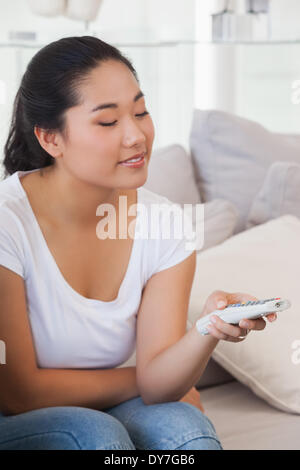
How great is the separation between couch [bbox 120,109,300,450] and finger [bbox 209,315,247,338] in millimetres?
301

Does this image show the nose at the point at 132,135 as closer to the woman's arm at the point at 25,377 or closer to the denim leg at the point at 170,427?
the woman's arm at the point at 25,377

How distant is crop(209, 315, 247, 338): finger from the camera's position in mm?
898

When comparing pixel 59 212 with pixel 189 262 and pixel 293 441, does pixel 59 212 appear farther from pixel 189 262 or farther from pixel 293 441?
pixel 293 441

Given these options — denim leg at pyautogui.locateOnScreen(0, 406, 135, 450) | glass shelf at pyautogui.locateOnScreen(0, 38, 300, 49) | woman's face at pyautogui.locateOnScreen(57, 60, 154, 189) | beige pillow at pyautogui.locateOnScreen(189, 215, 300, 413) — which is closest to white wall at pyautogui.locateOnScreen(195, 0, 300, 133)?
glass shelf at pyautogui.locateOnScreen(0, 38, 300, 49)

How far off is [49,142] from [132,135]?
0.46ft

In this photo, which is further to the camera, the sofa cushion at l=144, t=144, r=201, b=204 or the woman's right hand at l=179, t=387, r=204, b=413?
the sofa cushion at l=144, t=144, r=201, b=204

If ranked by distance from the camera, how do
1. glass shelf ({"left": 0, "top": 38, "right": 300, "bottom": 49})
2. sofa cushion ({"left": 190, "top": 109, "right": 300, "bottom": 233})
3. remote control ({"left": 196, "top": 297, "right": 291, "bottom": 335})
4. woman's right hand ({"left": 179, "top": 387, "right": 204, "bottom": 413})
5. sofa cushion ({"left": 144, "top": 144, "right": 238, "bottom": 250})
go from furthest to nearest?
glass shelf ({"left": 0, "top": 38, "right": 300, "bottom": 49})
sofa cushion ({"left": 190, "top": 109, "right": 300, "bottom": 233})
sofa cushion ({"left": 144, "top": 144, "right": 238, "bottom": 250})
woman's right hand ({"left": 179, "top": 387, "right": 204, "bottom": 413})
remote control ({"left": 196, "top": 297, "right": 291, "bottom": 335})

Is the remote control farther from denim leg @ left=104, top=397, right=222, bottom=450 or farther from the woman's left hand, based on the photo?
denim leg @ left=104, top=397, right=222, bottom=450

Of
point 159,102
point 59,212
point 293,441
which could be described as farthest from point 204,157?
point 293,441

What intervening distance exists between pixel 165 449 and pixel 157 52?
4.95 ft

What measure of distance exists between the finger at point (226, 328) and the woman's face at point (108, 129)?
0.78 ft

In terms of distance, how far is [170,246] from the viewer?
114 cm

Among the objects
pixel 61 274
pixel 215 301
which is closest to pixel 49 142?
pixel 61 274

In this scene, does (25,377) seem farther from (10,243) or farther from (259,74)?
(259,74)
